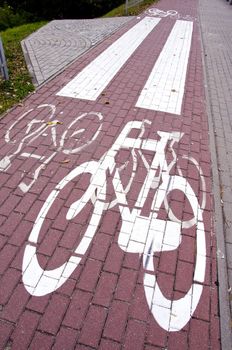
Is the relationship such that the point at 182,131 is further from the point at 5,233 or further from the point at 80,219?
the point at 5,233

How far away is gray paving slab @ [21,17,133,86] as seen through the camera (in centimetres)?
880

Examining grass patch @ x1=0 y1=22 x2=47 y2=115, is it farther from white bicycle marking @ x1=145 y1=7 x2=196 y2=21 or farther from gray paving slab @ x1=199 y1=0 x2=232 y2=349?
white bicycle marking @ x1=145 y1=7 x2=196 y2=21

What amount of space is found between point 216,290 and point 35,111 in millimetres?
4853

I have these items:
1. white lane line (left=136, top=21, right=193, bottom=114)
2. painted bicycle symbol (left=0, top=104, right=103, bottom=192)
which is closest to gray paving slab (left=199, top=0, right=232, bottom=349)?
white lane line (left=136, top=21, right=193, bottom=114)

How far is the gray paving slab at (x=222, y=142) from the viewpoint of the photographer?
355 cm

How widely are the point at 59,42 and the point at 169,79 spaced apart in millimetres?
4609

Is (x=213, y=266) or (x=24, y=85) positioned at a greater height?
(x=24, y=85)

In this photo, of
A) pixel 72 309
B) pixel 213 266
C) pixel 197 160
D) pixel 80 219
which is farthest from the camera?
pixel 197 160

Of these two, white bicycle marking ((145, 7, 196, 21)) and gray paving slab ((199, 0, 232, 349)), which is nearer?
gray paving slab ((199, 0, 232, 349))

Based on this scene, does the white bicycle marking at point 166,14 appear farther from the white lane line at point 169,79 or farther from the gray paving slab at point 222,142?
the white lane line at point 169,79

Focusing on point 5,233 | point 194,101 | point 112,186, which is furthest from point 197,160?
point 5,233

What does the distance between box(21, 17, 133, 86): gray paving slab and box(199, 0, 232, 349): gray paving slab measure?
4017mm

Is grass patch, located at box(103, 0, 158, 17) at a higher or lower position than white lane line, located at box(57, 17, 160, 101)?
higher

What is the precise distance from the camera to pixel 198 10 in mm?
19312
